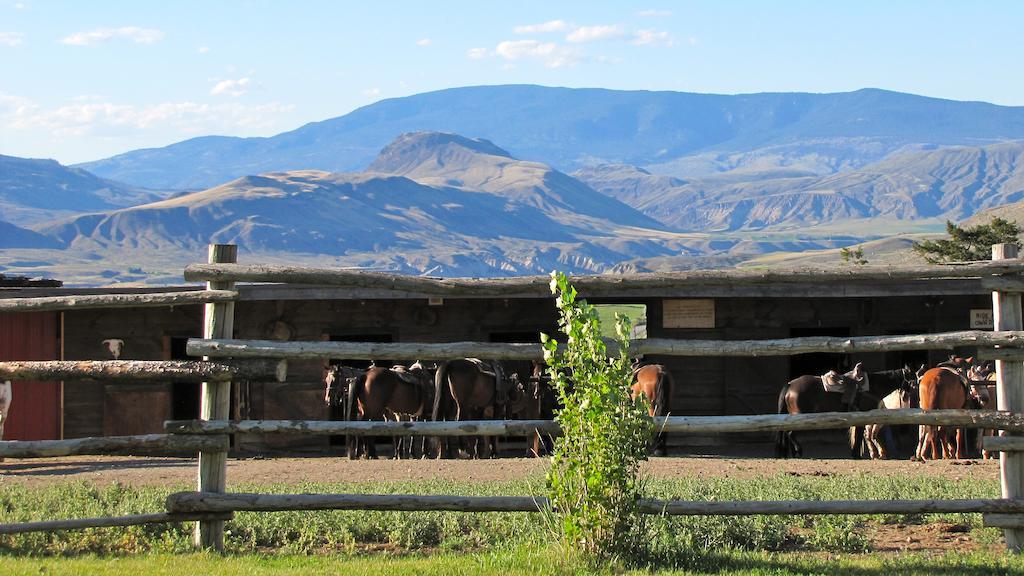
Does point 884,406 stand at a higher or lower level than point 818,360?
lower

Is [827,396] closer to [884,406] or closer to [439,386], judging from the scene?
[884,406]

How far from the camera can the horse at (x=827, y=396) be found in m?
17.1

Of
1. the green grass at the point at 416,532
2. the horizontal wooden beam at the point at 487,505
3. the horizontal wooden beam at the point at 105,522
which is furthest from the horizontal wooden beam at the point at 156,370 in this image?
the green grass at the point at 416,532

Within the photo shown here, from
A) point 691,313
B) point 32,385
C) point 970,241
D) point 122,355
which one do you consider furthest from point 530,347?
point 970,241

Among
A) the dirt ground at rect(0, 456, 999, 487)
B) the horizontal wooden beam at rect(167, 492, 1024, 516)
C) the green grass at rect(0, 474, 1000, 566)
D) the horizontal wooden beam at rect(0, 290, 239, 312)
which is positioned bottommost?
the dirt ground at rect(0, 456, 999, 487)

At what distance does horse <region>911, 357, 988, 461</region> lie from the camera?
15750 millimetres

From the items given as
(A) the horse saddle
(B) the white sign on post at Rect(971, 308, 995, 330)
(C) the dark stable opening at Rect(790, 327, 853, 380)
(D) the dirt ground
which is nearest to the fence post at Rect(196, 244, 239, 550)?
(D) the dirt ground

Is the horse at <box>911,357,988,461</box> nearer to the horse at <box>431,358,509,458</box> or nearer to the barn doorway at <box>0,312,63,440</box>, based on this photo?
the horse at <box>431,358,509,458</box>

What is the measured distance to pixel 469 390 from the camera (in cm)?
1720

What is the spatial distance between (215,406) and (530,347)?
2.09 m

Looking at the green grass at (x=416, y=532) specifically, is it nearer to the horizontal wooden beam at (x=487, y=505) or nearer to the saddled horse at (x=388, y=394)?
the horizontal wooden beam at (x=487, y=505)

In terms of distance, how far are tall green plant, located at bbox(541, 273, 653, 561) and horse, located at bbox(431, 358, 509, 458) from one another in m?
9.63

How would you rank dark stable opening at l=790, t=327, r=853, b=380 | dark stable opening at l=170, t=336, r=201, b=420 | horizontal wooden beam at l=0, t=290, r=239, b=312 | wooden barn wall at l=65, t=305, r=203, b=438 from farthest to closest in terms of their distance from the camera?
1. dark stable opening at l=170, t=336, r=201, b=420
2. dark stable opening at l=790, t=327, r=853, b=380
3. wooden barn wall at l=65, t=305, r=203, b=438
4. horizontal wooden beam at l=0, t=290, r=239, b=312

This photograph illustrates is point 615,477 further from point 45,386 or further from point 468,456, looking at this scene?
point 45,386
